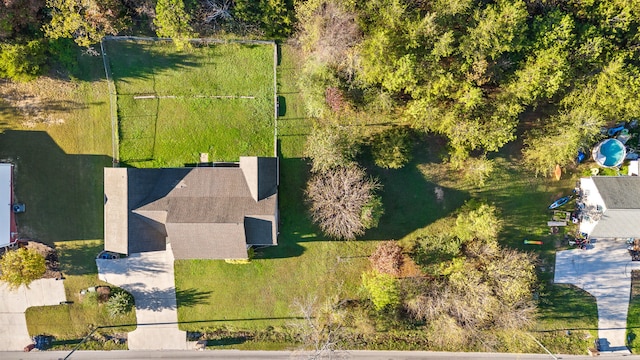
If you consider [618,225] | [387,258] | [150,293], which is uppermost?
[618,225]

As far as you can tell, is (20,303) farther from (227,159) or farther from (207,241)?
(227,159)

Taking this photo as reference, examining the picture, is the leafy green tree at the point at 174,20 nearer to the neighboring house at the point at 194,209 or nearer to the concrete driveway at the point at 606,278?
the neighboring house at the point at 194,209

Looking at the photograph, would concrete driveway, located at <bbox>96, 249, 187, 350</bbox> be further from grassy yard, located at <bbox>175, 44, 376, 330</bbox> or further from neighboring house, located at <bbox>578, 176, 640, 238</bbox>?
neighboring house, located at <bbox>578, 176, 640, 238</bbox>

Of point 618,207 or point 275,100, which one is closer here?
point 618,207

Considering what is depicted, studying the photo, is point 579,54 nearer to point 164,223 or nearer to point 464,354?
point 464,354

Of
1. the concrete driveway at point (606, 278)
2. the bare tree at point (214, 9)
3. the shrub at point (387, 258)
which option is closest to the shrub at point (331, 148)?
the shrub at point (387, 258)

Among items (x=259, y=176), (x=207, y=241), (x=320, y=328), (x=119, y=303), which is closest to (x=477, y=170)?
(x=259, y=176)

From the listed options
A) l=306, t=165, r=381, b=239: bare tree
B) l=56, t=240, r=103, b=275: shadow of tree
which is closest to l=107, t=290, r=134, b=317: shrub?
l=56, t=240, r=103, b=275: shadow of tree
